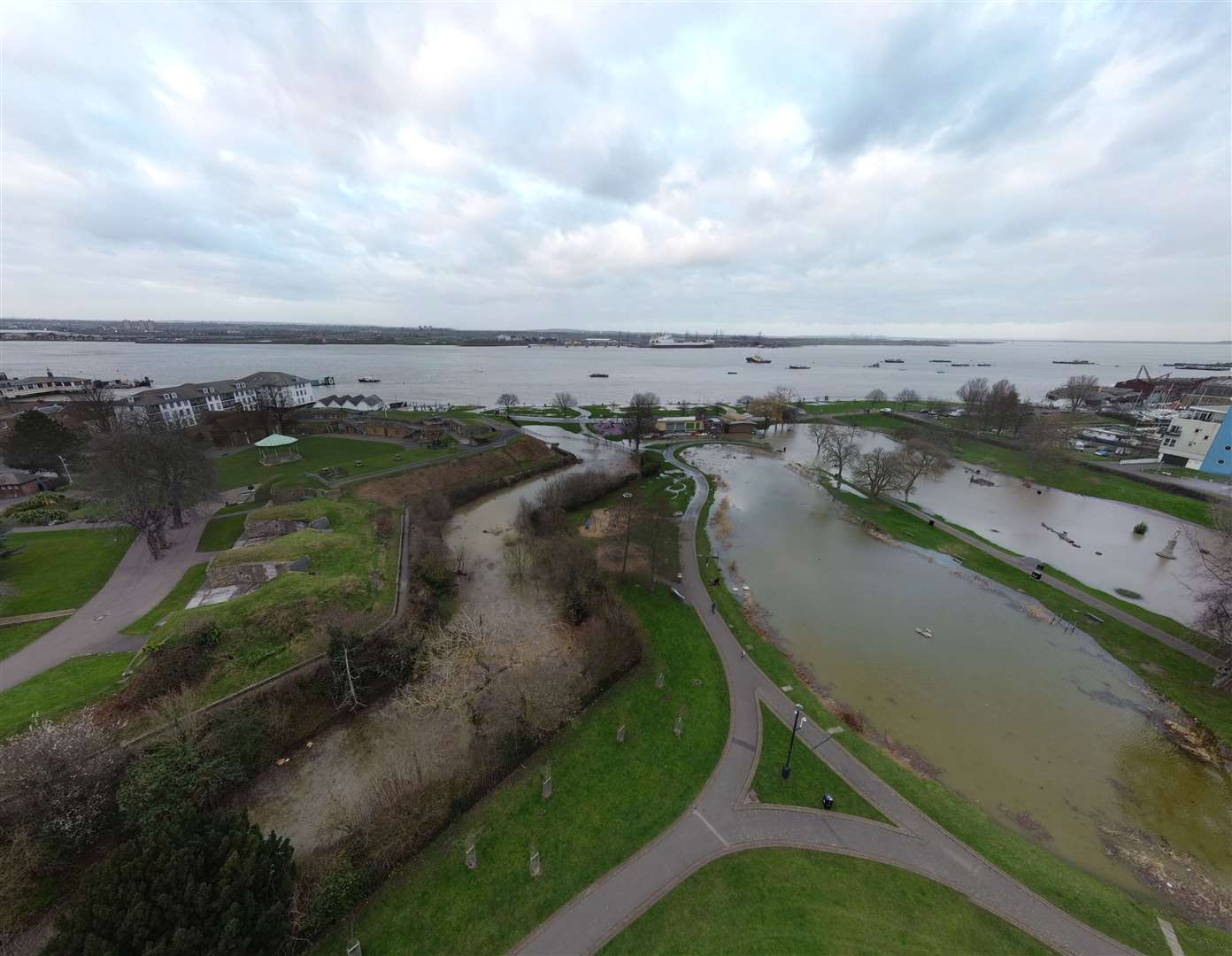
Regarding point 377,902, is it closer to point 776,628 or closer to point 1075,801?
point 776,628

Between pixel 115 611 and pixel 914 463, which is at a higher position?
pixel 914 463

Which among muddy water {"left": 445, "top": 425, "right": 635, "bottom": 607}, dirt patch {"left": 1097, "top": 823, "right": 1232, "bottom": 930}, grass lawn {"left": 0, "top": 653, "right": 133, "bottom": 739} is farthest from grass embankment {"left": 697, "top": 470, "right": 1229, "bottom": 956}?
grass lawn {"left": 0, "top": 653, "right": 133, "bottom": 739}

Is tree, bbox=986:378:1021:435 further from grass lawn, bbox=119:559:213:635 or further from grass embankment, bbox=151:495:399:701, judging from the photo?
grass lawn, bbox=119:559:213:635

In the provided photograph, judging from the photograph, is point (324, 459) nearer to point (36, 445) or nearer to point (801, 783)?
point (36, 445)

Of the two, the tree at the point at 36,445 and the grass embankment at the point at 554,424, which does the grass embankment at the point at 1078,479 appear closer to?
the grass embankment at the point at 554,424

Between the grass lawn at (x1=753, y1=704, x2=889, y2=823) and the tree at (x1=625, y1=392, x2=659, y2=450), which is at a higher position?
the tree at (x1=625, y1=392, x2=659, y2=450)

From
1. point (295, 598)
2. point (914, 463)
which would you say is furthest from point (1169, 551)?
point (295, 598)

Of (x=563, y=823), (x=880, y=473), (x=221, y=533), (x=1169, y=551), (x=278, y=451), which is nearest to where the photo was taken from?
(x=563, y=823)

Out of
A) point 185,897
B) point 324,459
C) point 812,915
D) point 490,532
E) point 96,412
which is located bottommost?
point 490,532
